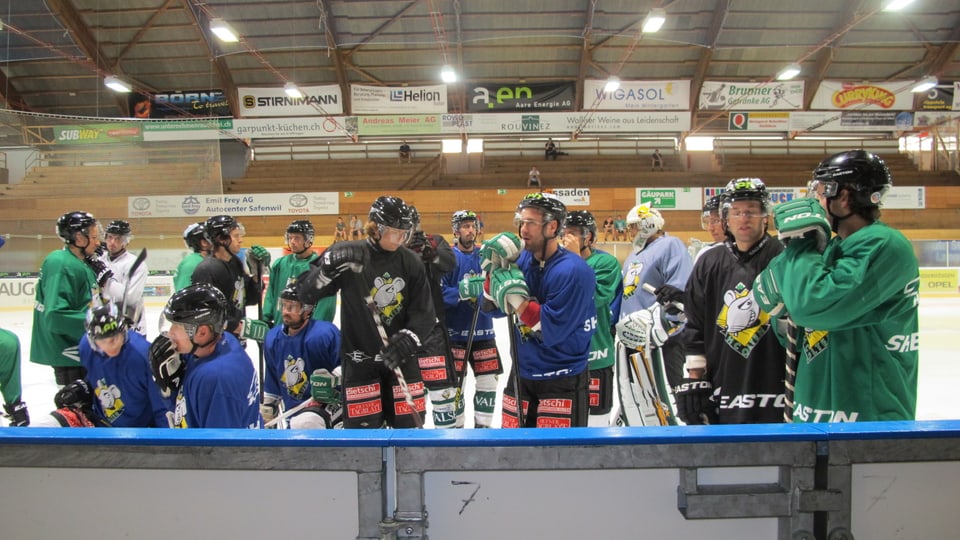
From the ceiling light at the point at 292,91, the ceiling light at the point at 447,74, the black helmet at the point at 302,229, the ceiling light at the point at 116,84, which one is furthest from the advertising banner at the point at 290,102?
the black helmet at the point at 302,229

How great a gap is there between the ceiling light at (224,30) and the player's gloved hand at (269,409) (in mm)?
10784

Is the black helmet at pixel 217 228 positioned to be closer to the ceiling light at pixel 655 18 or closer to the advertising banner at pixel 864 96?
the ceiling light at pixel 655 18

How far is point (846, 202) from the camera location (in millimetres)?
1602

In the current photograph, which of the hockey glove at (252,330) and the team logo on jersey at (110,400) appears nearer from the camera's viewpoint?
the team logo on jersey at (110,400)

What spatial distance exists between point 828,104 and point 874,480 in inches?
643

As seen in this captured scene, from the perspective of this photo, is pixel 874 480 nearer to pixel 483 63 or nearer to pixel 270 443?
pixel 270 443

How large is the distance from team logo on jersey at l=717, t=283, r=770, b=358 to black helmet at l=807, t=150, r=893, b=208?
564 mm

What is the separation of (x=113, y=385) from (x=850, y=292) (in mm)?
2834

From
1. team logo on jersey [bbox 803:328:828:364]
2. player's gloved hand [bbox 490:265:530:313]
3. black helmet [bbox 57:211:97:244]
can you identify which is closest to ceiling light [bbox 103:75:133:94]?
black helmet [bbox 57:211:97:244]

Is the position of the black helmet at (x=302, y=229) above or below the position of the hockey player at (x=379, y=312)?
above

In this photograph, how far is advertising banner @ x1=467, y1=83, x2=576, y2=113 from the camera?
48.6 feet

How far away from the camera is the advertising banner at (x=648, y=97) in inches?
535

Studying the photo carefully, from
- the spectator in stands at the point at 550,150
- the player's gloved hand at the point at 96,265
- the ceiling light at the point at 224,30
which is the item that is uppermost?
the ceiling light at the point at 224,30

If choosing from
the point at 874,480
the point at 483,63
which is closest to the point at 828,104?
the point at 483,63
